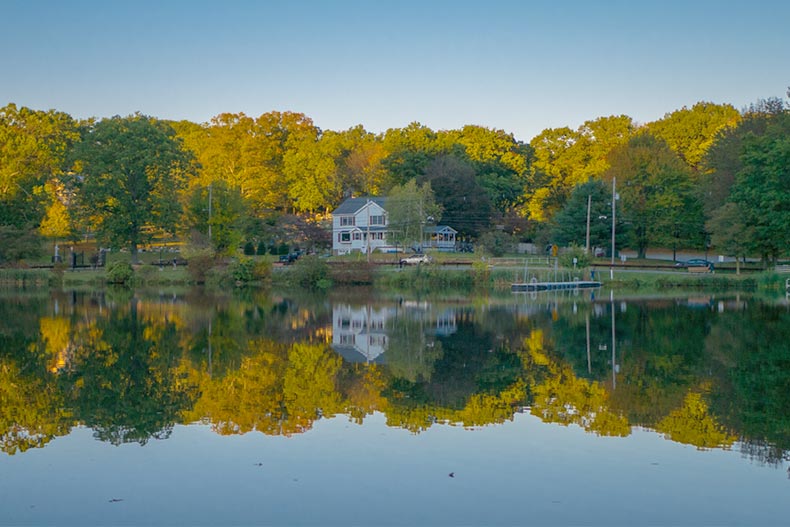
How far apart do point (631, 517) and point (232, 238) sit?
60.4 metres

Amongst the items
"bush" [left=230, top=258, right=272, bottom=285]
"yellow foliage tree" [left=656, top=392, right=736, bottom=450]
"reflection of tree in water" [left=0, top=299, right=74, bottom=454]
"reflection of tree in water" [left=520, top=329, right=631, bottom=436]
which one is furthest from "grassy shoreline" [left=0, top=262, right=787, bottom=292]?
"yellow foliage tree" [left=656, top=392, right=736, bottom=450]

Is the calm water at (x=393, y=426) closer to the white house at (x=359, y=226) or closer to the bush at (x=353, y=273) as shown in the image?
the bush at (x=353, y=273)

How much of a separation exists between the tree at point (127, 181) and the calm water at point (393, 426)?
37192 mm

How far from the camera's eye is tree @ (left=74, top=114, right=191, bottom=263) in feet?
207

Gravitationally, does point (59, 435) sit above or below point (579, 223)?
below

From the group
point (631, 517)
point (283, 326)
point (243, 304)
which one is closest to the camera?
point (631, 517)

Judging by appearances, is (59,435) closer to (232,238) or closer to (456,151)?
(232,238)

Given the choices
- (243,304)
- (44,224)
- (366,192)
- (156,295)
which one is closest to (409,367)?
(243,304)

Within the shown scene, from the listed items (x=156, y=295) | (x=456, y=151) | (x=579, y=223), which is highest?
(x=456, y=151)

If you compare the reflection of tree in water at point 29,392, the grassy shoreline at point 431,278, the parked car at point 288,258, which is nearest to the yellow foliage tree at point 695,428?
the reflection of tree in water at point 29,392

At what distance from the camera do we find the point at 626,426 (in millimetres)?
13586

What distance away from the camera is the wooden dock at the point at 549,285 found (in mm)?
53000

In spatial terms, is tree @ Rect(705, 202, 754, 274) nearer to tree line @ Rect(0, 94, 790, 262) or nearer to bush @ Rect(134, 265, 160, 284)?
tree line @ Rect(0, 94, 790, 262)

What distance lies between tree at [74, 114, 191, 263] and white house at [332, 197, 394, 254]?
20.5 meters
